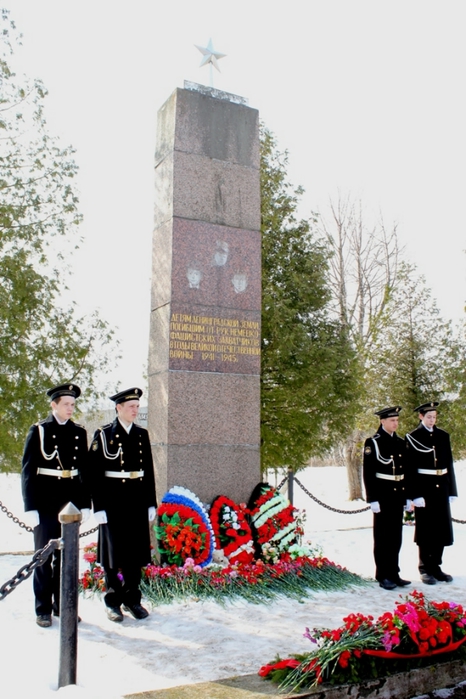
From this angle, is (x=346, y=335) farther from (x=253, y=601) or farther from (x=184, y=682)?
(x=184, y=682)

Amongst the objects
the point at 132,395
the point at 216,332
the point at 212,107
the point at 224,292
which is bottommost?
the point at 132,395

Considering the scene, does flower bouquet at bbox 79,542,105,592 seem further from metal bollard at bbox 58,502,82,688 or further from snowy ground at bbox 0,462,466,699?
metal bollard at bbox 58,502,82,688

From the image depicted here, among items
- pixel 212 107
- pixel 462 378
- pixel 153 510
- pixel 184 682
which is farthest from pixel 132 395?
pixel 462 378

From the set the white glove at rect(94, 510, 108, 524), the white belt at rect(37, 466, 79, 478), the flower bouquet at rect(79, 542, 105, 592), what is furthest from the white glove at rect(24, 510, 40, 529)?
the flower bouquet at rect(79, 542, 105, 592)

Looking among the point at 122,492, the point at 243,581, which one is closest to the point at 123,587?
the point at 122,492

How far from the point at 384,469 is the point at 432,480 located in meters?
0.76

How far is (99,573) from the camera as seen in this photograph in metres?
5.57

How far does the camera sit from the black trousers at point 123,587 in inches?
191

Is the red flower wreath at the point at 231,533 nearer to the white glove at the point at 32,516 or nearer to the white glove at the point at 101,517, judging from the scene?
the white glove at the point at 101,517

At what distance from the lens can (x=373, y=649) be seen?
11.3 ft

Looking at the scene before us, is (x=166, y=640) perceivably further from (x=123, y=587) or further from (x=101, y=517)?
(x=101, y=517)

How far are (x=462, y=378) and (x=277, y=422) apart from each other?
12.1 feet

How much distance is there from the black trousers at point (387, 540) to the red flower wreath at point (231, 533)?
1181 millimetres

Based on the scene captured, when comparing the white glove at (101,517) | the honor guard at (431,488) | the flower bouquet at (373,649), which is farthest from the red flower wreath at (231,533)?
the flower bouquet at (373,649)
